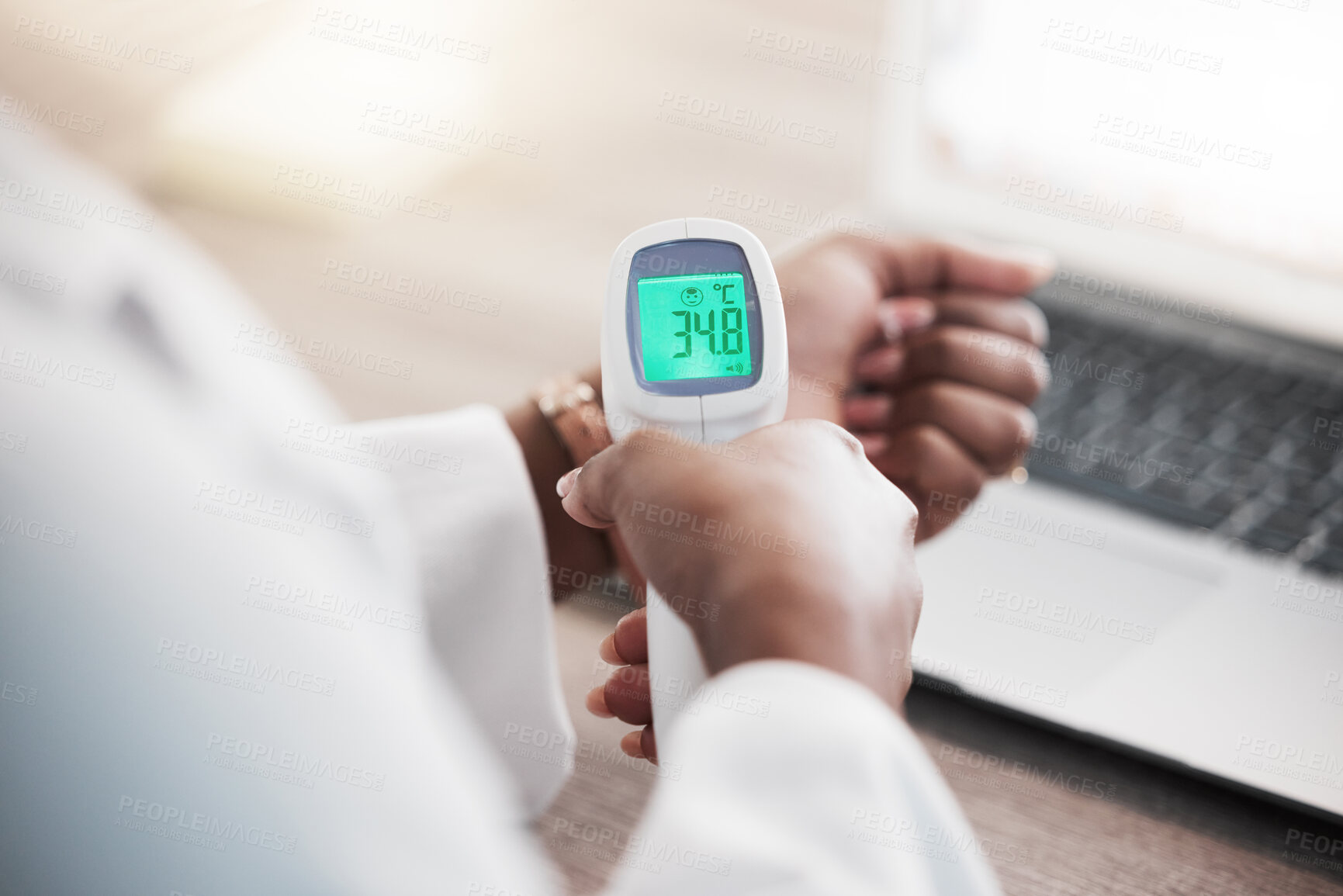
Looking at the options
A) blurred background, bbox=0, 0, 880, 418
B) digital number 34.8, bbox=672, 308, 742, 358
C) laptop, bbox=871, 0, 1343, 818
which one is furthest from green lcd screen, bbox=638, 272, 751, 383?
blurred background, bbox=0, 0, 880, 418

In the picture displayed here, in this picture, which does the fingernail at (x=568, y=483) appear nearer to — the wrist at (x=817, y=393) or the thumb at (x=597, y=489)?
the thumb at (x=597, y=489)

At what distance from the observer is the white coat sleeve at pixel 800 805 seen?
323 millimetres

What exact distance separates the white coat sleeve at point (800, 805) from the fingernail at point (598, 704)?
0.55 ft

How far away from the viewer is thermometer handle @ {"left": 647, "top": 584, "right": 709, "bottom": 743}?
1.34 ft

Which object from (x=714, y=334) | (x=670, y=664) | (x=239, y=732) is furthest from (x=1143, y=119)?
(x=239, y=732)

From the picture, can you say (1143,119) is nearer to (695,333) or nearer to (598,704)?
(695,333)

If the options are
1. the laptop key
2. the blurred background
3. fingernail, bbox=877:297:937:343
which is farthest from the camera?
the blurred background

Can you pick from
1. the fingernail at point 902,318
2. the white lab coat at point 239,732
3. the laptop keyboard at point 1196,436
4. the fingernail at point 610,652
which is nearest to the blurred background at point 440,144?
the fingernail at point 902,318

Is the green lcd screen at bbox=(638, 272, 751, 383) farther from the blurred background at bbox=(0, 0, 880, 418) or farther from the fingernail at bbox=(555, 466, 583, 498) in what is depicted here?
the blurred background at bbox=(0, 0, 880, 418)

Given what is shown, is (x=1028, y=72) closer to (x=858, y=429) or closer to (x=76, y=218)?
(x=858, y=429)

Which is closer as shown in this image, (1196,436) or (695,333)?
(695,333)

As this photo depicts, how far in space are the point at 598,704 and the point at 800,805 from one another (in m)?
0.22

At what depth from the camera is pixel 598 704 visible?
0.53 meters

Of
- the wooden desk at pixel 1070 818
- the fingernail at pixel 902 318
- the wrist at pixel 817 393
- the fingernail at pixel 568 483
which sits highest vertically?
the fingernail at pixel 568 483
